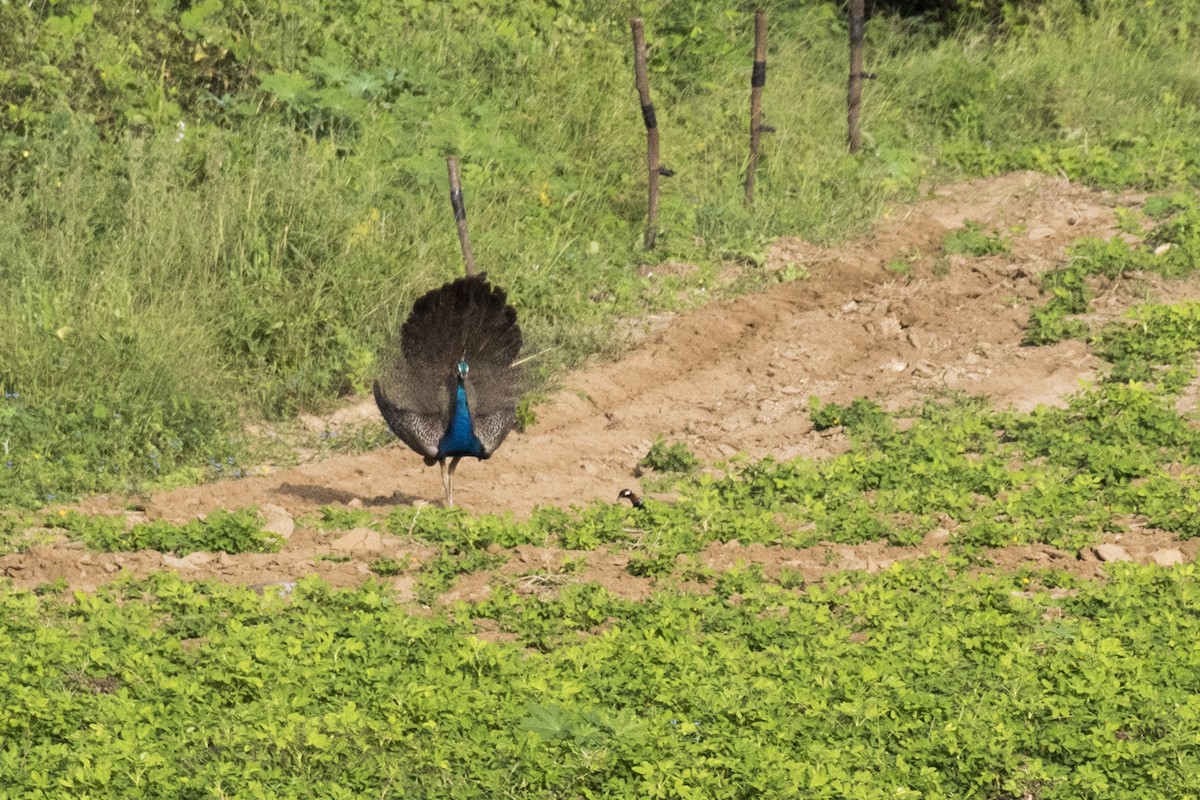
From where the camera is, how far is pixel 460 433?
26.8ft

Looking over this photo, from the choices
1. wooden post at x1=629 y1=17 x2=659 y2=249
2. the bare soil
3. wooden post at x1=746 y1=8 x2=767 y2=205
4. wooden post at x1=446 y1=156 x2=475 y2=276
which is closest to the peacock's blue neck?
the bare soil

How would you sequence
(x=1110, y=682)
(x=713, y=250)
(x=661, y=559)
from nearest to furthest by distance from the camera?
1. (x=1110, y=682)
2. (x=661, y=559)
3. (x=713, y=250)

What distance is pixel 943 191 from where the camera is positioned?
13.3 m

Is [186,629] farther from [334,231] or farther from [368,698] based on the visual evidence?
[334,231]

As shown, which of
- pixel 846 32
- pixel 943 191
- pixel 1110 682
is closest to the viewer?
pixel 1110 682

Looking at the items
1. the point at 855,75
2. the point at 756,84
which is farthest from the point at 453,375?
the point at 855,75

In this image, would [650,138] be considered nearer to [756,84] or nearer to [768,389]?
[756,84]

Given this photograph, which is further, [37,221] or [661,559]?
[37,221]

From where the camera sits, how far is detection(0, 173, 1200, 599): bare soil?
7.23 metres

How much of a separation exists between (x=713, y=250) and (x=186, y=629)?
Result: 6.59 m

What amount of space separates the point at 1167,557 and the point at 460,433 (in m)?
3.40

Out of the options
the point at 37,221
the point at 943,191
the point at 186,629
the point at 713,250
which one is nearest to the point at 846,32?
the point at 943,191

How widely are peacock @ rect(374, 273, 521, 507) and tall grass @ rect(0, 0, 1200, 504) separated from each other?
3.96 ft

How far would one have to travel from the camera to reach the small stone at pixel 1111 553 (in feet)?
23.2
